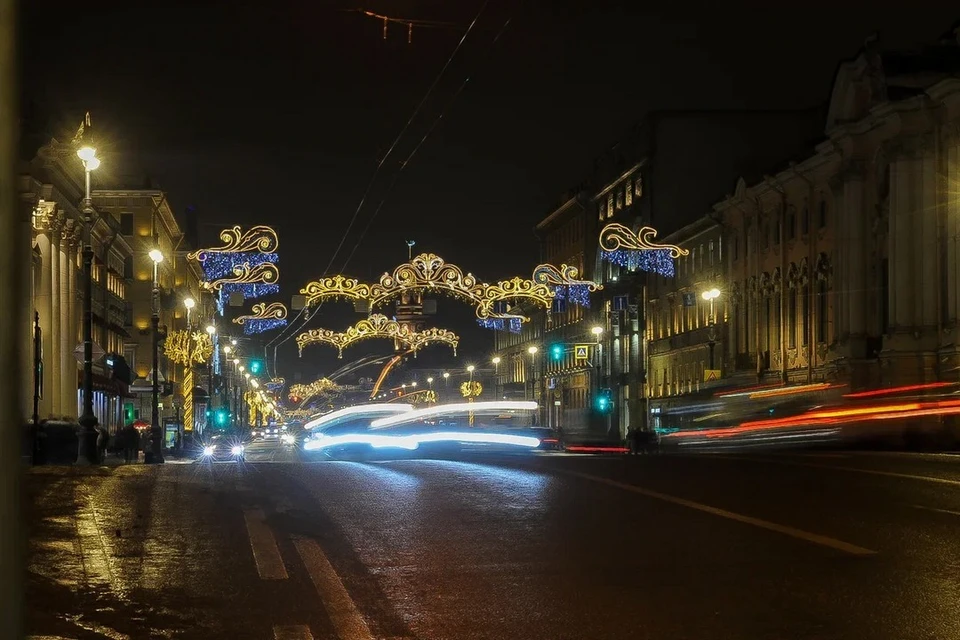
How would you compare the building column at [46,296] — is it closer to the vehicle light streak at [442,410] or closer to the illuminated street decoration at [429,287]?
the illuminated street decoration at [429,287]

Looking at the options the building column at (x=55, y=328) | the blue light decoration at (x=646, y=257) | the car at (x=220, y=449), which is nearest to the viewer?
the blue light decoration at (x=646, y=257)

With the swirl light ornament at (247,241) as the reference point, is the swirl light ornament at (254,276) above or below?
below

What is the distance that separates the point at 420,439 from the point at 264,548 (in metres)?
26.1

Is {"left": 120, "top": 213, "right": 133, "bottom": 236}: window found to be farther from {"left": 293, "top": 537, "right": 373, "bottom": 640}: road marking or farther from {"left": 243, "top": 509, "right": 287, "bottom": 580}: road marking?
{"left": 293, "top": 537, "right": 373, "bottom": 640}: road marking

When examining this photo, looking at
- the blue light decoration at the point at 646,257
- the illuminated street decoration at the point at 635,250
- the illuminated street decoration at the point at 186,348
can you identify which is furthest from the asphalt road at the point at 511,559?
the illuminated street decoration at the point at 186,348

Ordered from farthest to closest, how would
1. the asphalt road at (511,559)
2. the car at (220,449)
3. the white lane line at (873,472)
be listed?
the car at (220,449)
the white lane line at (873,472)
the asphalt road at (511,559)

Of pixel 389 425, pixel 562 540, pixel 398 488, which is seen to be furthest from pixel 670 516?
pixel 389 425

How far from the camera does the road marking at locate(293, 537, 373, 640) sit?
344 inches

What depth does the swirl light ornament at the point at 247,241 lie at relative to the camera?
4119cm

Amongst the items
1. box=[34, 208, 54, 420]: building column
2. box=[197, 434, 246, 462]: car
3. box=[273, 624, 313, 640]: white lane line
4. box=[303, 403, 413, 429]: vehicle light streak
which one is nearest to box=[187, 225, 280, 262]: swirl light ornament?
box=[303, 403, 413, 429]: vehicle light streak

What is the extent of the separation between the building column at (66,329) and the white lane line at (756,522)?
4720 cm

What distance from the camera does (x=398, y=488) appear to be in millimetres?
17531

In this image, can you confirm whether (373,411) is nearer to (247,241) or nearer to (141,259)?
(247,241)

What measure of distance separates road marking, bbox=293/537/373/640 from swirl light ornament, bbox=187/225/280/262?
29299 mm
